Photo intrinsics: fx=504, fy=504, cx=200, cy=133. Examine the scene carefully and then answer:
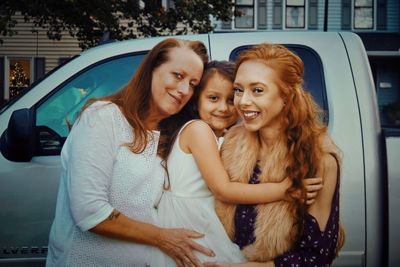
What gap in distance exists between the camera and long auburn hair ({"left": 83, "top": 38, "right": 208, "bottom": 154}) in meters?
2.46

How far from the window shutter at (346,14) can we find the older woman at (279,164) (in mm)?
13633

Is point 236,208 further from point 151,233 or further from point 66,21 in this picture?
point 66,21

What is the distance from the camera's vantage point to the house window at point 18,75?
13.0 meters

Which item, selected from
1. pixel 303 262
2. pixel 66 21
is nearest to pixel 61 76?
pixel 303 262

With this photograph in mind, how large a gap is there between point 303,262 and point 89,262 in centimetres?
103

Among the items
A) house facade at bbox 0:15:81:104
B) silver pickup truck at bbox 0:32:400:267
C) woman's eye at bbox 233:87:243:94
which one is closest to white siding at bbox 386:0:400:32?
house facade at bbox 0:15:81:104

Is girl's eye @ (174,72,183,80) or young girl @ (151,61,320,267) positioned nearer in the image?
young girl @ (151,61,320,267)

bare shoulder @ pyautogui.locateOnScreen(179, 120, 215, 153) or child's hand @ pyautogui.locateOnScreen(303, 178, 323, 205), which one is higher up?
bare shoulder @ pyautogui.locateOnScreen(179, 120, 215, 153)

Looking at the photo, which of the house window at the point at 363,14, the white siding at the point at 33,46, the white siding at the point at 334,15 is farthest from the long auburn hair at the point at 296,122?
the house window at the point at 363,14

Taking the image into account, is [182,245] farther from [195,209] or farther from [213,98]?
[213,98]

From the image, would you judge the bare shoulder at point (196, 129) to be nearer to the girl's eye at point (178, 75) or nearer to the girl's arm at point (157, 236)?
the girl's eye at point (178, 75)

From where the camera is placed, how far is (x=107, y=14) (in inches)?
397

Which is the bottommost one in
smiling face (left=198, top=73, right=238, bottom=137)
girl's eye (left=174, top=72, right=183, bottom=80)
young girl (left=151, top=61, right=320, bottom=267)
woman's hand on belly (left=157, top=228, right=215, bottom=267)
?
woman's hand on belly (left=157, top=228, right=215, bottom=267)

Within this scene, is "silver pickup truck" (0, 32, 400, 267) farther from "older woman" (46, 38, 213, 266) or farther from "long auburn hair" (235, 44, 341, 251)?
"older woman" (46, 38, 213, 266)
